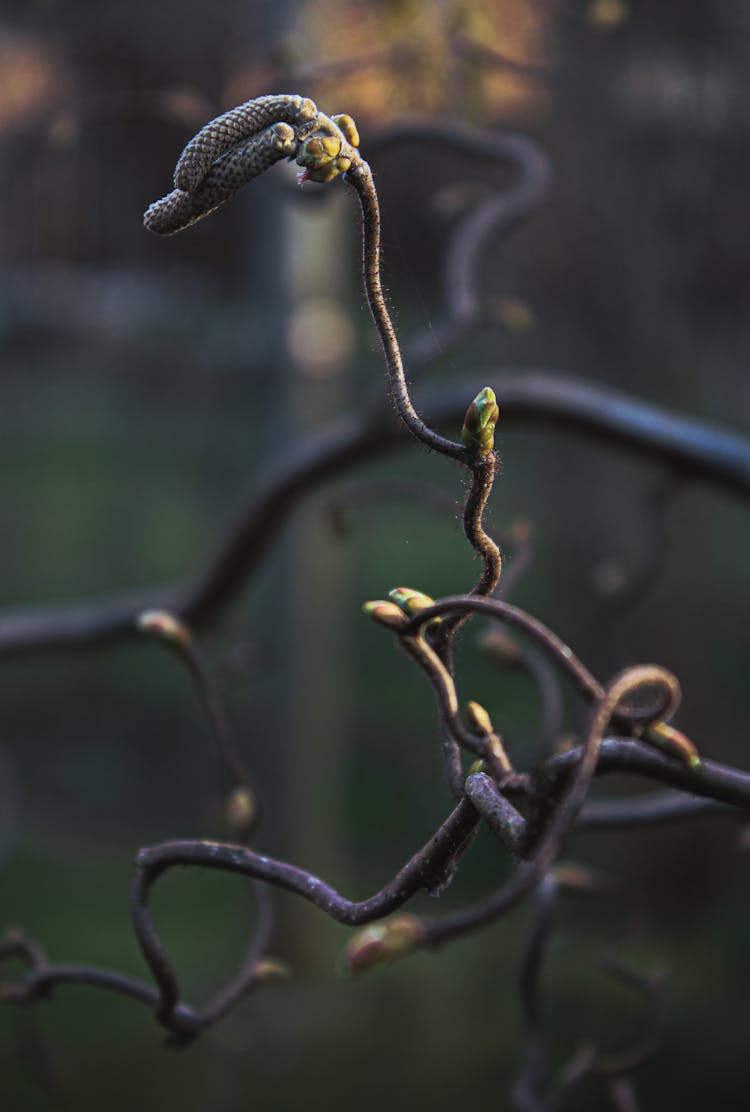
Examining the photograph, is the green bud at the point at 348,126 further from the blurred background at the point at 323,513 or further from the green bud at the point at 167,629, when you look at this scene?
the blurred background at the point at 323,513

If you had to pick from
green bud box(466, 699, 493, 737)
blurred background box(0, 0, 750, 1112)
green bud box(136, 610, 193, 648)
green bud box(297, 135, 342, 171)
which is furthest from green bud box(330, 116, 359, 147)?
blurred background box(0, 0, 750, 1112)

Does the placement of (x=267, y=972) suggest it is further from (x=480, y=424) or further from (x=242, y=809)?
(x=480, y=424)

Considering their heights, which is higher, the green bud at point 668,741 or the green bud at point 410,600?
the green bud at point 410,600

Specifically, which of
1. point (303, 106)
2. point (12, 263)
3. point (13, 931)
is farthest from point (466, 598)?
point (12, 263)

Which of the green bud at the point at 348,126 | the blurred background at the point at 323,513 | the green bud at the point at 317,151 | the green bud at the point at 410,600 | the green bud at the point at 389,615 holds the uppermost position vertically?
the green bud at the point at 348,126

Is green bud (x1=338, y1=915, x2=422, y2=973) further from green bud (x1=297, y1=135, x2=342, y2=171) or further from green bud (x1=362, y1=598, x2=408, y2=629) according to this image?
green bud (x1=297, y1=135, x2=342, y2=171)

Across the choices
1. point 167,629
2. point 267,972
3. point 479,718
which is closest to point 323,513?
point 167,629

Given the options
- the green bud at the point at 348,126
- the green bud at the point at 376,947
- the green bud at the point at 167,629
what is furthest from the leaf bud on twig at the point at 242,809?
the green bud at the point at 348,126
